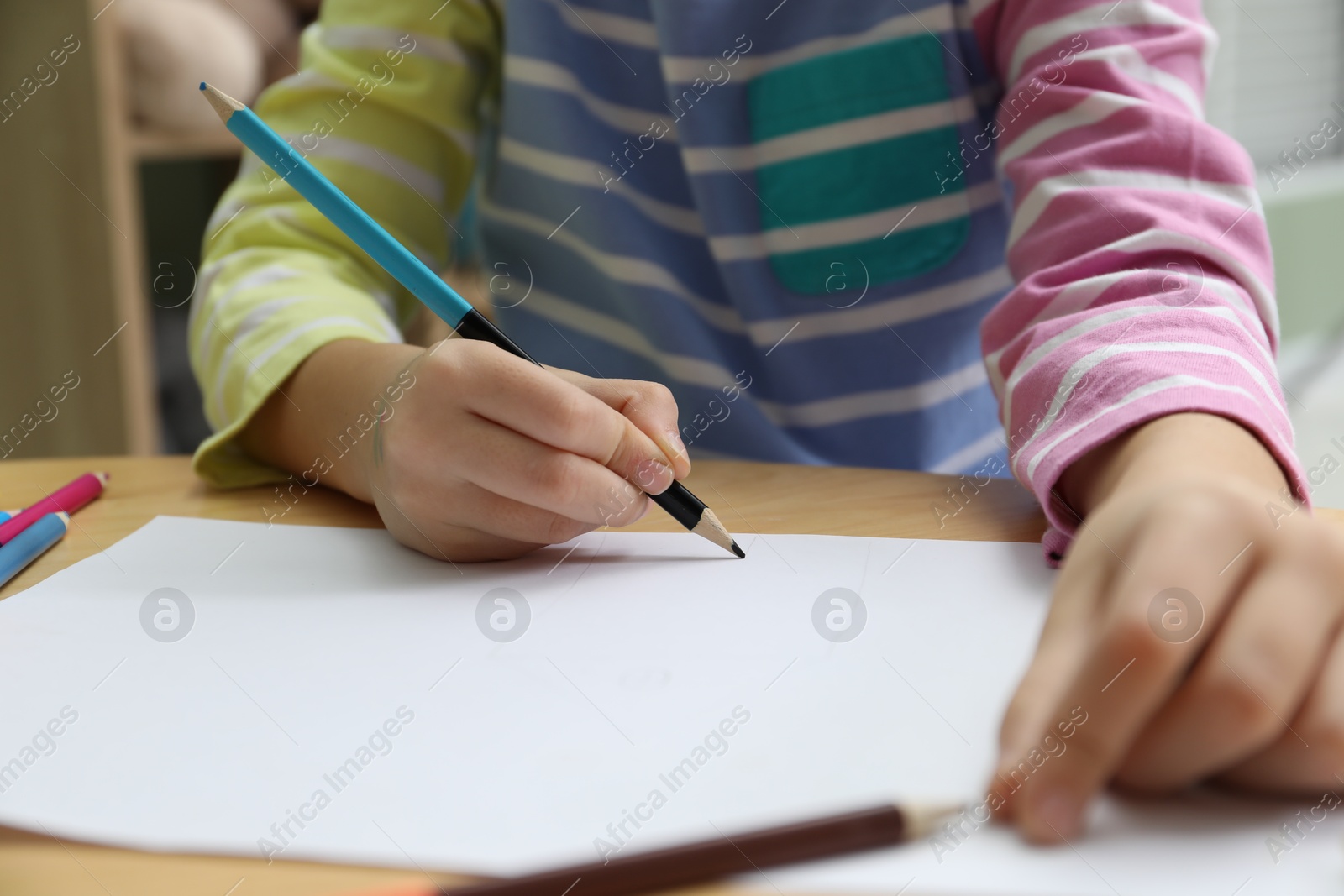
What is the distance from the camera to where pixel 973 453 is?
583 millimetres

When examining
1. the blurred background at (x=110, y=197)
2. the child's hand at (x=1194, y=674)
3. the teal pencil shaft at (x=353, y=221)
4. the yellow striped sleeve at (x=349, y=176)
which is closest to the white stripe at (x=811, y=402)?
the yellow striped sleeve at (x=349, y=176)

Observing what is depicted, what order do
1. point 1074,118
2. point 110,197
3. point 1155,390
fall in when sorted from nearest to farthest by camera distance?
point 1155,390 → point 1074,118 → point 110,197

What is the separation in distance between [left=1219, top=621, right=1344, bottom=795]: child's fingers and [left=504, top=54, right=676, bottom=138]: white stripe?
0.42 metres

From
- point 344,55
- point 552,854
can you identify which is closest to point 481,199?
point 344,55

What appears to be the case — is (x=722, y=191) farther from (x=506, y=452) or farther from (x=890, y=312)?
(x=506, y=452)

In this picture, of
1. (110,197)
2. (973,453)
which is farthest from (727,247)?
(110,197)

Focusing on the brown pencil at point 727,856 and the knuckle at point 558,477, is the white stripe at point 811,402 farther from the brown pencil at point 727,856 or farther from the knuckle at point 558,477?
the brown pencil at point 727,856

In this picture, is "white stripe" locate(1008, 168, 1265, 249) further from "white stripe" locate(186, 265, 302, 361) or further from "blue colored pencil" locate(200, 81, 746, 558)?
"white stripe" locate(186, 265, 302, 361)

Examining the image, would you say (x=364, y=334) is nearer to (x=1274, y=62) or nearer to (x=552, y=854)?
(x=552, y=854)

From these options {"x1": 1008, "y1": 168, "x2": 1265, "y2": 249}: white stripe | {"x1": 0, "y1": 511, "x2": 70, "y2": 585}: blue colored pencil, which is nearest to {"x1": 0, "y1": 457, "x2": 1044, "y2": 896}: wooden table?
{"x1": 0, "y1": 511, "x2": 70, "y2": 585}: blue colored pencil

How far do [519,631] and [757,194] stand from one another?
306 millimetres

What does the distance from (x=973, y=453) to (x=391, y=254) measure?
0.35m

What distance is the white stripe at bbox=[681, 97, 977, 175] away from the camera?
0.50m

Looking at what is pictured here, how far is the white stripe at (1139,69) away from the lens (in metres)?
0.40
